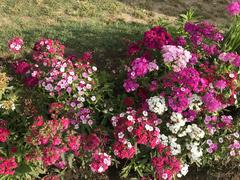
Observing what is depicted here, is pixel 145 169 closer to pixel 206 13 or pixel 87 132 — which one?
pixel 87 132

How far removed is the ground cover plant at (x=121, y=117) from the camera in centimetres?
450

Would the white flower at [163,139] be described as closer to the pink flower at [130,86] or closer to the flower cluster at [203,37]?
the pink flower at [130,86]

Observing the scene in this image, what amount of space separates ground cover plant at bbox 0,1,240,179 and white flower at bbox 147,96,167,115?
0.01 m

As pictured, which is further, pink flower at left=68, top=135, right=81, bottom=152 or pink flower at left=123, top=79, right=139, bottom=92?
pink flower at left=123, top=79, right=139, bottom=92

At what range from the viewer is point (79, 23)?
23.8 feet

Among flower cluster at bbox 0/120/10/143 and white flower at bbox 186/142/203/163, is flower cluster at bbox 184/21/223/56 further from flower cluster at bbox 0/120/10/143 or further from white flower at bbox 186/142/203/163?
flower cluster at bbox 0/120/10/143

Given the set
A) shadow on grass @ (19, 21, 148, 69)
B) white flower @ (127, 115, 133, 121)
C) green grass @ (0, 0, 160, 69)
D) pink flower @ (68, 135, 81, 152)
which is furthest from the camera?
green grass @ (0, 0, 160, 69)

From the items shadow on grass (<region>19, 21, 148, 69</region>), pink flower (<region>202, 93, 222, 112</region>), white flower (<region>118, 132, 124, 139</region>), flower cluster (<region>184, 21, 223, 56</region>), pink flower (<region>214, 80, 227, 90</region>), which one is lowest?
shadow on grass (<region>19, 21, 148, 69</region>)

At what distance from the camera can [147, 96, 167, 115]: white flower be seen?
477cm

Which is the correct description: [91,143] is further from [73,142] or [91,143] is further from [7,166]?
[7,166]

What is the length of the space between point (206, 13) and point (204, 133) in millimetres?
4261

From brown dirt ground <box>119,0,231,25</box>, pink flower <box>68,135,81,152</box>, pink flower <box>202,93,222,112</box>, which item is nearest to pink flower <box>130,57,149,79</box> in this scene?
pink flower <box>202,93,222,112</box>

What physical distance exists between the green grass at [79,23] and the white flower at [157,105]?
159cm

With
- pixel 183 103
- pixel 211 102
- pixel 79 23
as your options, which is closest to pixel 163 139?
pixel 183 103
